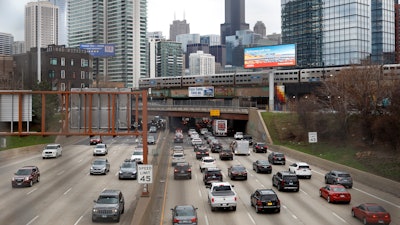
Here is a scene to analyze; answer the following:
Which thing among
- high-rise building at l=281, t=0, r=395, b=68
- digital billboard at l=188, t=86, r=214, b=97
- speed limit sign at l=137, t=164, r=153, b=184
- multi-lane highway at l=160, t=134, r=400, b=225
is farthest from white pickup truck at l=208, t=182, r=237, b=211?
high-rise building at l=281, t=0, r=395, b=68

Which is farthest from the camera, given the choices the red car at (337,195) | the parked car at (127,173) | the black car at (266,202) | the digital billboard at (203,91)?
the digital billboard at (203,91)

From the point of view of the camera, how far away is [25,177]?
3378cm

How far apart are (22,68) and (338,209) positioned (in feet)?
278

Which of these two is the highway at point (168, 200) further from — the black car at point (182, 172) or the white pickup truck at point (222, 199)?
the black car at point (182, 172)

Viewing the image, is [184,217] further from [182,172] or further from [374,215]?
[182,172]

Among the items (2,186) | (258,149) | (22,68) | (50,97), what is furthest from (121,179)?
(22,68)

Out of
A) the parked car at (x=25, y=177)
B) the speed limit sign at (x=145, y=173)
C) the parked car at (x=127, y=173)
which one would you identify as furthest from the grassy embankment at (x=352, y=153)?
the parked car at (x=25, y=177)

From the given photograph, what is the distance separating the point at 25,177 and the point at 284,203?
17.6 metres

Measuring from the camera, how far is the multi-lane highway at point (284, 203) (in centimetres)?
2320

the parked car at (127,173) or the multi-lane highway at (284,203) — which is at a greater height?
the parked car at (127,173)

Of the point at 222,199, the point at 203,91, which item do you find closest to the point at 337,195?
the point at 222,199

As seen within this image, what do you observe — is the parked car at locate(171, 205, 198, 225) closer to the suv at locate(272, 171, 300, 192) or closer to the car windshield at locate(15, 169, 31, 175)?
the suv at locate(272, 171, 300, 192)

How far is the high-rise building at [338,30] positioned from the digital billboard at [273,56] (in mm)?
54740

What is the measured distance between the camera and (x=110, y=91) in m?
28.3
